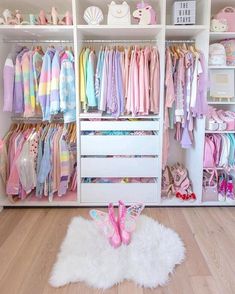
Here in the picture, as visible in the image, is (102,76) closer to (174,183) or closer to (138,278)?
(174,183)

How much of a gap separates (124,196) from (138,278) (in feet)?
3.43

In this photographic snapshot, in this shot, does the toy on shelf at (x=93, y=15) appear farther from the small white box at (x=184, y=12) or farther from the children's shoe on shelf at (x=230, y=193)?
the children's shoe on shelf at (x=230, y=193)

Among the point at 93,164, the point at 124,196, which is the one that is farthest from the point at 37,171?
the point at 124,196

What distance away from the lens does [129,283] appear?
1700 mm

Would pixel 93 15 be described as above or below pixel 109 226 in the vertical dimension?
above

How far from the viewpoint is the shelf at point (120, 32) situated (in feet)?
7.93

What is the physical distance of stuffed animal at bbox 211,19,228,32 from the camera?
2.49 metres

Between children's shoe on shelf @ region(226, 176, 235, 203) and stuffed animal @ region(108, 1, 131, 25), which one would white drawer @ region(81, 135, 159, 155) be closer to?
children's shoe on shelf @ region(226, 176, 235, 203)

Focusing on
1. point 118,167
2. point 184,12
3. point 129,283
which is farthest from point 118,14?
point 129,283

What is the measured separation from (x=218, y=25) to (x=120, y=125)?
123 cm

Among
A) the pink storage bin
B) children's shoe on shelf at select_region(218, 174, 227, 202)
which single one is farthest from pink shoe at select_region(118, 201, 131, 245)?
the pink storage bin

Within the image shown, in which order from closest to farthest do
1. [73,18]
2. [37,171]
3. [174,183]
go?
[73,18]
[37,171]
[174,183]

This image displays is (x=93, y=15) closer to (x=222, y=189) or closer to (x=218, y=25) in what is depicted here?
(x=218, y=25)

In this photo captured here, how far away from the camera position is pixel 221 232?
89.6 inches
